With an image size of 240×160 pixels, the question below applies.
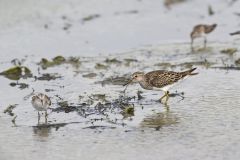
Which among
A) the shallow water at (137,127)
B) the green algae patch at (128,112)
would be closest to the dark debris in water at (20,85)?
the shallow water at (137,127)

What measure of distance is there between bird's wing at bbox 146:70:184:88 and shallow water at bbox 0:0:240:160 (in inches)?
11.6

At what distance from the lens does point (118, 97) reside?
499 inches

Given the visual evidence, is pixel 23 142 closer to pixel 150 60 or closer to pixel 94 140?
pixel 94 140

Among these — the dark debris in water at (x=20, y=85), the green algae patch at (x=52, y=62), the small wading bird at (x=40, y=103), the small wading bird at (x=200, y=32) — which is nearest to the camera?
the small wading bird at (x=40, y=103)

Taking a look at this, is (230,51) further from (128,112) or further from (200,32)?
(128,112)

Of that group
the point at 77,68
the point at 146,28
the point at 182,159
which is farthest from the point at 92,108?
the point at 146,28

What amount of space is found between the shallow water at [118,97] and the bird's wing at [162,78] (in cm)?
30

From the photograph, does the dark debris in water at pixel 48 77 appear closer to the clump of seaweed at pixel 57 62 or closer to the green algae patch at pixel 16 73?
the green algae patch at pixel 16 73

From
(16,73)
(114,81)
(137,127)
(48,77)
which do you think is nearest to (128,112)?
(137,127)

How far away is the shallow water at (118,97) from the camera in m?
9.55

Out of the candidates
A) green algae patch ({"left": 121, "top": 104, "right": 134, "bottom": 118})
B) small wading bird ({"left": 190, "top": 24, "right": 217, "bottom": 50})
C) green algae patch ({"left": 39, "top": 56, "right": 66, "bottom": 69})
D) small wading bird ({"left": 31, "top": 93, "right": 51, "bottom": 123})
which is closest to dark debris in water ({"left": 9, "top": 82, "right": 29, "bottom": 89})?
green algae patch ({"left": 39, "top": 56, "right": 66, "bottom": 69})

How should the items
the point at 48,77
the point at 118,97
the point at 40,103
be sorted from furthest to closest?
the point at 48,77, the point at 118,97, the point at 40,103

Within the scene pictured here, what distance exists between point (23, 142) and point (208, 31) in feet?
33.8

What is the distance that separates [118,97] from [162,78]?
3.01ft
